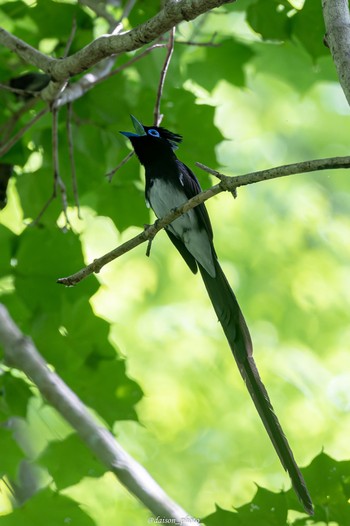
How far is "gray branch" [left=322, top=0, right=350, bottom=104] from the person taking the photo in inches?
80.4

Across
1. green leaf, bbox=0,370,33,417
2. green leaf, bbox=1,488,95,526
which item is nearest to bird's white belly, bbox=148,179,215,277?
green leaf, bbox=0,370,33,417

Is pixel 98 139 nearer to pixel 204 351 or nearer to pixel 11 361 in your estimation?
pixel 11 361

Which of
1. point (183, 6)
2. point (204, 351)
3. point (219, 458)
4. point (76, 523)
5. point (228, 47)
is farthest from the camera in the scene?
point (204, 351)

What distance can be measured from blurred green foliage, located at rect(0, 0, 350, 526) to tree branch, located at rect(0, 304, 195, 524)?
30cm

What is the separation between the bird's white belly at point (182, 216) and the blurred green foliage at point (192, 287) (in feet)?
1.39

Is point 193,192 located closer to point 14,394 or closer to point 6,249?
point 6,249

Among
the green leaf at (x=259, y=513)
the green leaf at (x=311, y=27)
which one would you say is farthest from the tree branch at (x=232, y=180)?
the green leaf at (x=311, y=27)

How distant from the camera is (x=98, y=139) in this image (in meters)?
4.20

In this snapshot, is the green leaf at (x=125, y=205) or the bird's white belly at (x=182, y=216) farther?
the green leaf at (x=125, y=205)

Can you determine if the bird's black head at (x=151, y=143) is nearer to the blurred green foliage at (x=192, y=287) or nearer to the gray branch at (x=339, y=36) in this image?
the blurred green foliage at (x=192, y=287)

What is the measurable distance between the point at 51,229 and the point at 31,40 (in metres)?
1.22

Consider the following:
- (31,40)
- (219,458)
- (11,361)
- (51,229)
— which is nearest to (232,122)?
(219,458)

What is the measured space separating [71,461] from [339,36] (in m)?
2.39

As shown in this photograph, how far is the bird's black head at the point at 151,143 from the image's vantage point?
3568 mm
